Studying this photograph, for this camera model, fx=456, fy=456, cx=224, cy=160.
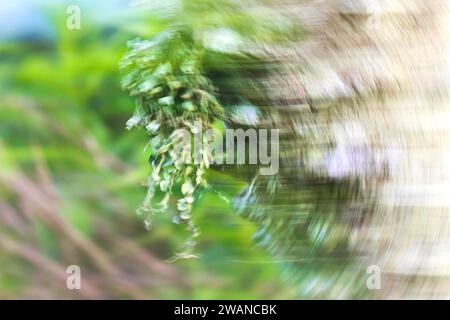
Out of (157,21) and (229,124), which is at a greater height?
(157,21)

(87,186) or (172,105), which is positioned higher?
(172,105)

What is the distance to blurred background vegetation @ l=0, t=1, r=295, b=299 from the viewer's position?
1138mm

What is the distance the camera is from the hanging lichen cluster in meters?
1.12

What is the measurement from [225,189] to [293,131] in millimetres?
224

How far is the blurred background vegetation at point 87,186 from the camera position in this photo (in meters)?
1.14

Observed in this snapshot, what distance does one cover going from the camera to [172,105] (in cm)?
113

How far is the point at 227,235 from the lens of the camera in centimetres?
116

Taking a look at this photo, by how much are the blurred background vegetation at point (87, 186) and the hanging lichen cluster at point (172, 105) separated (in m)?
0.03

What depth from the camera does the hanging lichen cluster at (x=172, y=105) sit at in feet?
3.69

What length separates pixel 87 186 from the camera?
3.81 feet

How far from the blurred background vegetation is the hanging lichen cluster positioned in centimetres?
3

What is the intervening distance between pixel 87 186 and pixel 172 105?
300 millimetres
